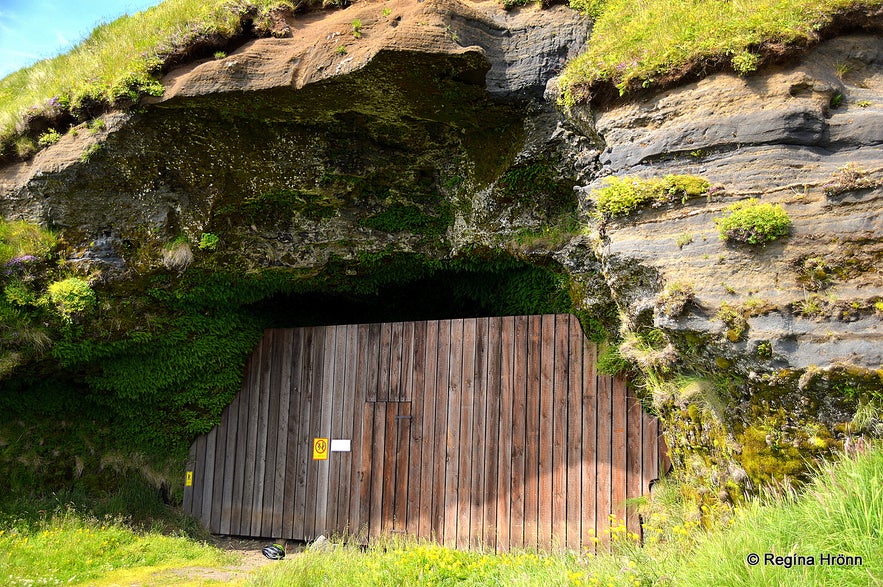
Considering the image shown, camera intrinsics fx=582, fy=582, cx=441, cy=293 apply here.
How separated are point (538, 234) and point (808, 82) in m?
2.81

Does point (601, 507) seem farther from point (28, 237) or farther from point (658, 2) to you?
point (28, 237)

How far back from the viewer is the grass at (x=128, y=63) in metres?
6.23

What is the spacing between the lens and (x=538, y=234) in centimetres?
634

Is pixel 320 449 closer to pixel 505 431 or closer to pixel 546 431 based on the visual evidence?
pixel 505 431

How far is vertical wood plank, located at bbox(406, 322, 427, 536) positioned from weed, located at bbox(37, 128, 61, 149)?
4556 mm

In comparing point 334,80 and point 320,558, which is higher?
point 334,80

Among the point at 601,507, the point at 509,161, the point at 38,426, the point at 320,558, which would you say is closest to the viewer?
the point at 320,558

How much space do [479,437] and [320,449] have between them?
7.01 ft

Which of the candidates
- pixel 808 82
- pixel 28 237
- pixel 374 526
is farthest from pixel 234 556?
pixel 808 82

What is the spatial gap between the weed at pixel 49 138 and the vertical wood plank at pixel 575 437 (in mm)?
6100

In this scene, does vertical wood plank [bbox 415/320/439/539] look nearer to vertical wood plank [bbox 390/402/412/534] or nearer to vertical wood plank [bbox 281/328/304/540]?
vertical wood plank [bbox 390/402/412/534]

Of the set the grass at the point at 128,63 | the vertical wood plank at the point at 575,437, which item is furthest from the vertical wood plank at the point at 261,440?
the vertical wood plank at the point at 575,437

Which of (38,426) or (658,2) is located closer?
(658,2)

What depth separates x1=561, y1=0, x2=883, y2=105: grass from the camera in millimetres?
4305
